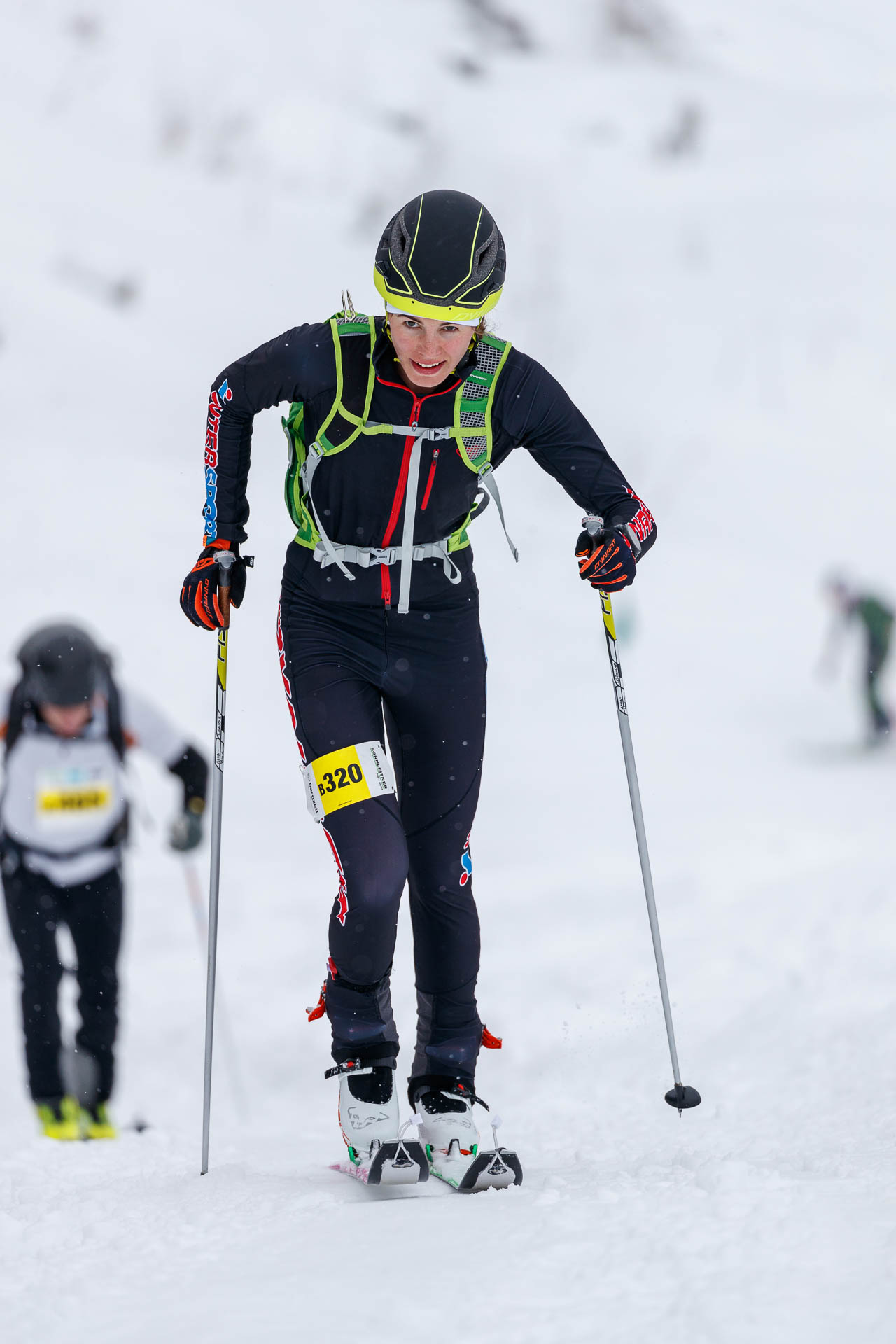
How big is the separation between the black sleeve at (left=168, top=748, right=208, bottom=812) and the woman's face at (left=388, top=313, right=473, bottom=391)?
2.88 m

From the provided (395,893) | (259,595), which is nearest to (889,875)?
(395,893)

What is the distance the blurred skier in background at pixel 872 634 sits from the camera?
16.8 m

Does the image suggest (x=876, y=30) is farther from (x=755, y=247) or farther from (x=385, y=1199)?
(x=385, y=1199)

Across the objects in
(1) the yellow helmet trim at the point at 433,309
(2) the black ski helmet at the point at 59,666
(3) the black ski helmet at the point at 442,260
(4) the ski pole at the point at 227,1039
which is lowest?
(4) the ski pole at the point at 227,1039

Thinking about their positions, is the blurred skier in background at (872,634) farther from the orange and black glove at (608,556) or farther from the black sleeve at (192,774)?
the orange and black glove at (608,556)

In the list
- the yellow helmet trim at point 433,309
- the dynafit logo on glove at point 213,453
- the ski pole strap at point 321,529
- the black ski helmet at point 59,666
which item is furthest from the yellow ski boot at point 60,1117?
the yellow helmet trim at point 433,309

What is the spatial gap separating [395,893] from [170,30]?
5374 cm

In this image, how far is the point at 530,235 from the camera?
1677 inches

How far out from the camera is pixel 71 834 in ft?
19.7

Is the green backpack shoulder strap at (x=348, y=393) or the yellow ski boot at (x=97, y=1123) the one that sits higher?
the green backpack shoulder strap at (x=348, y=393)

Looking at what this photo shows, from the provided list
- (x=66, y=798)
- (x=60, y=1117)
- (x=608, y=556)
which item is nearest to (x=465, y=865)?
(x=608, y=556)

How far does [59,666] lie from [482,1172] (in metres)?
2.94

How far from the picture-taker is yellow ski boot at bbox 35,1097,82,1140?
586 cm

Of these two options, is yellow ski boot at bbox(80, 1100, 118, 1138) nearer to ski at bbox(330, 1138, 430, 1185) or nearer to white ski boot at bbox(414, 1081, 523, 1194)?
white ski boot at bbox(414, 1081, 523, 1194)
